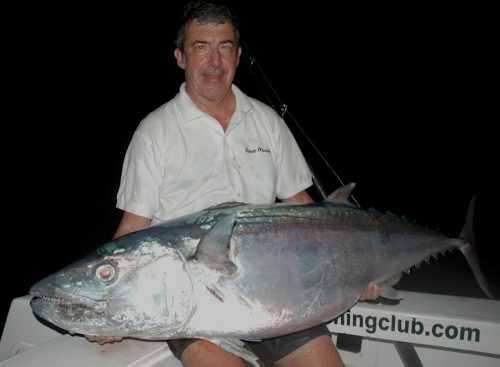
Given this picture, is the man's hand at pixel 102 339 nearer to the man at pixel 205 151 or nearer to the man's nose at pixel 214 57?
the man at pixel 205 151

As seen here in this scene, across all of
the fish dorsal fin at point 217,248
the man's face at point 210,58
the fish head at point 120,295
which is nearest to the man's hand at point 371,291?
the fish dorsal fin at point 217,248

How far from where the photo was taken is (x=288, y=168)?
109 inches

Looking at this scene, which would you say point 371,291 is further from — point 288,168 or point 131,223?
point 131,223

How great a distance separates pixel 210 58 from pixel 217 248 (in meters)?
1.26

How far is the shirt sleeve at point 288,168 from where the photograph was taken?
2.75m

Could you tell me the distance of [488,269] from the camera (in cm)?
847

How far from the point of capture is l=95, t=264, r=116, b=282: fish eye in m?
1.71

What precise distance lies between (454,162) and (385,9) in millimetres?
36222

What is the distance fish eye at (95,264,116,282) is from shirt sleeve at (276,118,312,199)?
1.33m

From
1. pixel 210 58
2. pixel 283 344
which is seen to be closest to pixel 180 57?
pixel 210 58

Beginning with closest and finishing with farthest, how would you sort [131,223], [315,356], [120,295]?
[120,295], [315,356], [131,223]

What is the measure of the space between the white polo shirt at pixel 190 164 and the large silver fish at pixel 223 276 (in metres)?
0.47

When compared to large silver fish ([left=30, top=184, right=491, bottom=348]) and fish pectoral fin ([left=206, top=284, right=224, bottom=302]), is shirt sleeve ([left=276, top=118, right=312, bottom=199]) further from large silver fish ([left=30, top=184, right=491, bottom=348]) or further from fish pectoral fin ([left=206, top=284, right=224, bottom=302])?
fish pectoral fin ([left=206, top=284, right=224, bottom=302])

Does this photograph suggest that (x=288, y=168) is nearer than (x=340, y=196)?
No
